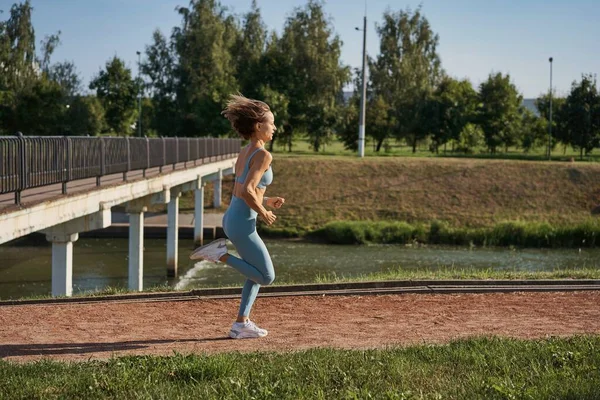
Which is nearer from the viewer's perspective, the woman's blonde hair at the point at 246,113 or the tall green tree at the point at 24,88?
the woman's blonde hair at the point at 246,113

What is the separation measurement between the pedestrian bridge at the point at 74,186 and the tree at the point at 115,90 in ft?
127

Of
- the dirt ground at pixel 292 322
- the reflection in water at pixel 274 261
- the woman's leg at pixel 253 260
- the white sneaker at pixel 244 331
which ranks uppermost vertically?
the woman's leg at pixel 253 260

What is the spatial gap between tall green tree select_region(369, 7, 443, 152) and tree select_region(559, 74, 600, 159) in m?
13.2

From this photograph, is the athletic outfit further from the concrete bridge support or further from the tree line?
the tree line

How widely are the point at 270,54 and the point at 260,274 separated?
58.1 m

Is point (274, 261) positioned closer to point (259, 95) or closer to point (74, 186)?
point (74, 186)

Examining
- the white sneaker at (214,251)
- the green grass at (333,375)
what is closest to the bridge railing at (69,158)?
the white sneaker at (214,251)

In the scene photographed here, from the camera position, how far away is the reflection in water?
2483 centimetres

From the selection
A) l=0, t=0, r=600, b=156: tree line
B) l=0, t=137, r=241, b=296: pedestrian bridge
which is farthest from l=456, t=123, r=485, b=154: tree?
l=0, t=137, r=241, b=296: pedestrian bridge

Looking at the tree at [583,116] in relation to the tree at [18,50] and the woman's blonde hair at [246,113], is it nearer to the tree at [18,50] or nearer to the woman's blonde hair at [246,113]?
the tree at [18,50]

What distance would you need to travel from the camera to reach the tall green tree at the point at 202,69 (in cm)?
5834

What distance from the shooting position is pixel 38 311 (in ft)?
30.2

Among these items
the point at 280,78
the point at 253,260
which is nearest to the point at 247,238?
the point at 253,260

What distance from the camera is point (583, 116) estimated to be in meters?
56.5
